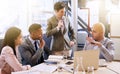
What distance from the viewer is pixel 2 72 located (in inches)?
104

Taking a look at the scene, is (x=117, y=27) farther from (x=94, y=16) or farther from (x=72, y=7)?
(x=72, y=7)

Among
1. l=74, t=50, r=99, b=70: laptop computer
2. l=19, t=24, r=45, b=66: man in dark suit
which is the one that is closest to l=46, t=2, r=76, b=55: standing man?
l=19, t=24, r=45, b=66: man in dark suit

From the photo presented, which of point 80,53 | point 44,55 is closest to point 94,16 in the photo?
point 44,55

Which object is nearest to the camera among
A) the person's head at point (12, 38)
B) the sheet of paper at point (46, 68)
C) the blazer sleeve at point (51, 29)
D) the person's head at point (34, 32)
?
the sheet of paper at point (46, 68)

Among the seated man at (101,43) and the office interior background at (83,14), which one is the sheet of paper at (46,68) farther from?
the office interior background at (83,14)

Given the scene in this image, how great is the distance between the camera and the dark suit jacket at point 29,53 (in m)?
3.13

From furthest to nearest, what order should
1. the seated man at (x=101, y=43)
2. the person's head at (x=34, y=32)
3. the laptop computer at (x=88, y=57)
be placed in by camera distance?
the person's head at (x=34, y=32), the seated man at (x=101, y=43), the laptop computer at (x=88, y=57)

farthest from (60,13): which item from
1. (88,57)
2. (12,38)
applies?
(88,57)

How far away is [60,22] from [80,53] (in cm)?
148

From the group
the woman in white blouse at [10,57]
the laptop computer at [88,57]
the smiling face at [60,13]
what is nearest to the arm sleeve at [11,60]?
the woman in white blouse at [10,57]

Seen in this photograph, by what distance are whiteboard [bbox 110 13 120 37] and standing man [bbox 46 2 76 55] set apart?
173cm

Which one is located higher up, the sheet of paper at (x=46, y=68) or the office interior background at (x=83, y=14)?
the office interior background at (x=83, y=14)

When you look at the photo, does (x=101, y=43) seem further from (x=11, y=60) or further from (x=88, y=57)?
(x=11, y=60)

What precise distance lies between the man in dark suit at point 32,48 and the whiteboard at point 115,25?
2.60 meters
